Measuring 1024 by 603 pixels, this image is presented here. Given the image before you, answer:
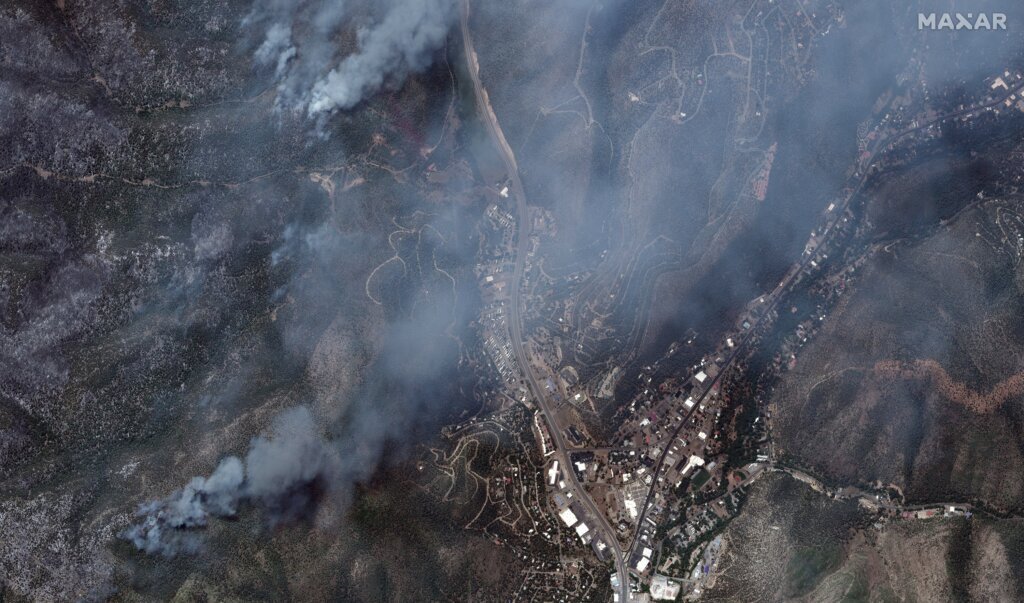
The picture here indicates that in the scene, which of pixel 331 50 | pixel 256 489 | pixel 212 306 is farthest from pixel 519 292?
pixel 256 489

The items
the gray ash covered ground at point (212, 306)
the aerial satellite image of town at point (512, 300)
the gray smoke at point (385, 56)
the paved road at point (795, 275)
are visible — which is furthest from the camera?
the paved road at point (795, 275)

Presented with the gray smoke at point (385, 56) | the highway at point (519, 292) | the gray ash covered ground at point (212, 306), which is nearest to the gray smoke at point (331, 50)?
the gray smoke at point (385, 56)

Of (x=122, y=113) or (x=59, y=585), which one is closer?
(x=59, y=585)

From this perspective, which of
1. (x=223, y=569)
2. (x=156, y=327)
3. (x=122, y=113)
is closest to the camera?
(x=223, y=569)

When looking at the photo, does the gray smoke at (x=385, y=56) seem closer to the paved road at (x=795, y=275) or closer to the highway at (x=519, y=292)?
the highway at (x=519, y=292)

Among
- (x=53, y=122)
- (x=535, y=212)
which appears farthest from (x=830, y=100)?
(x=53, y=122)

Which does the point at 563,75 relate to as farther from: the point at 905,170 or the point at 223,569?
the point at 223,569
